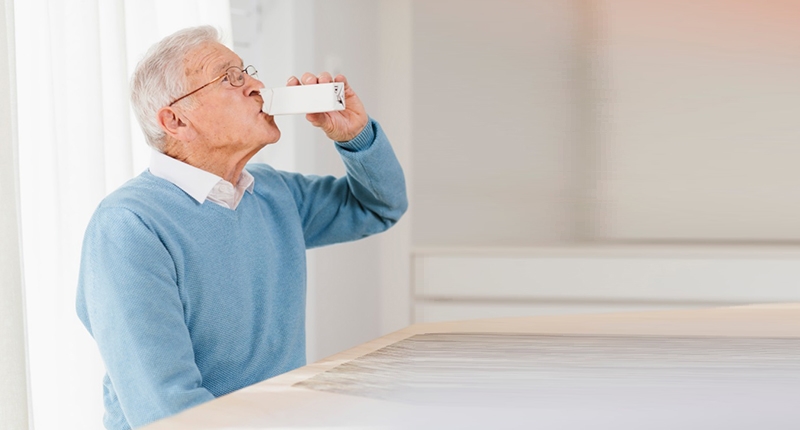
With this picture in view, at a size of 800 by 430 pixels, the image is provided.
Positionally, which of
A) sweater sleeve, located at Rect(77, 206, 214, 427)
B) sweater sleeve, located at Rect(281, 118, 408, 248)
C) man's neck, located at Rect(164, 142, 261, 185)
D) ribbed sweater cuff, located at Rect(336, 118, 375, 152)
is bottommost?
sweater sleeve, located at Rect(77, 206, 214, 427)

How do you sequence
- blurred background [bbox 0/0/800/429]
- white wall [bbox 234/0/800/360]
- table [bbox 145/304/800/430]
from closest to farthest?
table [bbox 145/304/800/430] → blurred background [bbox 0/0/800/429] → white wall [bbox 234/0/800/360]

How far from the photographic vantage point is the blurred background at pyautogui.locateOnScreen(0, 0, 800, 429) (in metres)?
2.72

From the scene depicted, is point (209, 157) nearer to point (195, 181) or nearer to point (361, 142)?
point (195, 181)

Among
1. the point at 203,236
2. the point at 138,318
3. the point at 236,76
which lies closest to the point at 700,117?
the point at 236,76

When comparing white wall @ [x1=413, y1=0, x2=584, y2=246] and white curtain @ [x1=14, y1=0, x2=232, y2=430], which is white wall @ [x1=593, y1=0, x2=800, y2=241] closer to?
white wall @ [x1=413, y1=0, x2=584, y2=246]

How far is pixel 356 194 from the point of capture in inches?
64.2

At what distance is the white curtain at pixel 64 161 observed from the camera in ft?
4.85

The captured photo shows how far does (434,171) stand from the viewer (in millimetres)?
3242

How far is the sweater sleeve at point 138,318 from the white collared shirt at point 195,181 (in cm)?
15

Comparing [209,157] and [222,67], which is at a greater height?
[222,67]

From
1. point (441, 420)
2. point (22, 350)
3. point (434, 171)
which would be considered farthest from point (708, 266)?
point (441, 420)

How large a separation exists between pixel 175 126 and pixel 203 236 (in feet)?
0.70

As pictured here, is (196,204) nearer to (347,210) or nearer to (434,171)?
(347,210)

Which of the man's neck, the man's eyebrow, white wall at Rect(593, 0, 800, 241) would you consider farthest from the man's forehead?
white wall at Rect(593, 0, 800, 241)
